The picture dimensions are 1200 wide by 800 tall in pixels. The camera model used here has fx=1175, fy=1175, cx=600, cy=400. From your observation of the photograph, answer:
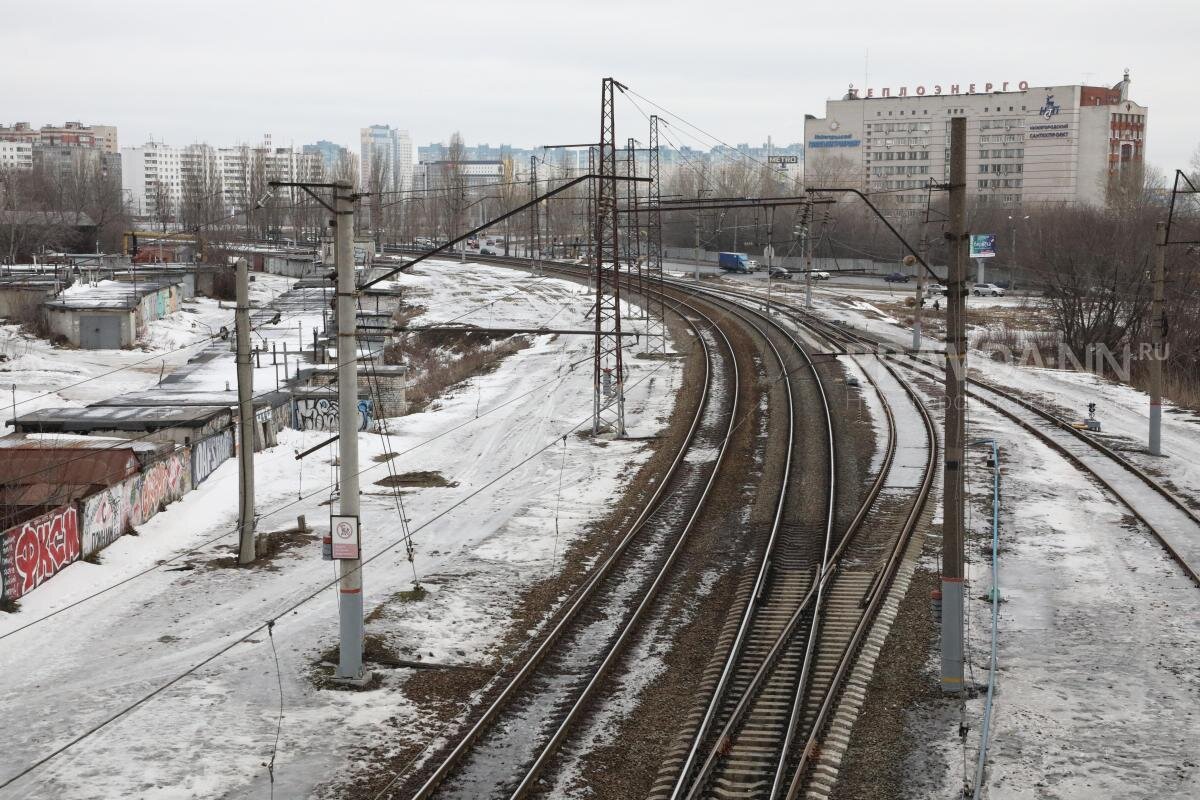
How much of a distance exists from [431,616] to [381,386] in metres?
20.1

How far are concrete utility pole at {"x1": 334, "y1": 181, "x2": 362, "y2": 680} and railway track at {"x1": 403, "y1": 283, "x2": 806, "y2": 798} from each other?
201cm

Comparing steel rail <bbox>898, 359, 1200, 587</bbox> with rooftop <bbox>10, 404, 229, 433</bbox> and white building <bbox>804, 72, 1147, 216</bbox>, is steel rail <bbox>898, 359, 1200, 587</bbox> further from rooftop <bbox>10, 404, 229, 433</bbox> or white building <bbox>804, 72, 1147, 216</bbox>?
white building <bbox>804, 72, 1147, 216</bbox>

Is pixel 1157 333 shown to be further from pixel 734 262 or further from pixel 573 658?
pixel 734 262

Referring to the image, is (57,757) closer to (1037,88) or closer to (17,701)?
(17,701)

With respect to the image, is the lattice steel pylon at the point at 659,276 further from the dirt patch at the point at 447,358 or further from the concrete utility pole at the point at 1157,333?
the concrete utility pole at the point at 1157,333

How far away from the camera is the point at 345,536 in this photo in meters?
14.1

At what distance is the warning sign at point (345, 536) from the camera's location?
553 inches

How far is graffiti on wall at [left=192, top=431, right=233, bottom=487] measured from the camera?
24734 millimetres

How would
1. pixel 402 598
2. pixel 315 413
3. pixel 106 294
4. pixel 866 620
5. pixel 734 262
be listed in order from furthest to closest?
pixel 734 262 < pixel 106 294 < pixel 315 413 < pixel 402 598 < pixel 866 620

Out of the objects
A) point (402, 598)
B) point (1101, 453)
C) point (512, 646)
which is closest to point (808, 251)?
point (1101, 453)

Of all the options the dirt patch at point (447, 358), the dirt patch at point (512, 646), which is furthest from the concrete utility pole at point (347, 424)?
the dirt patch at point (447, 358)

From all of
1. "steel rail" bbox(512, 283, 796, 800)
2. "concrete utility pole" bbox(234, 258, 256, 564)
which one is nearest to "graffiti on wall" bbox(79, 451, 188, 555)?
"concrete utility pole" bbox(234, 258, 256, 564)

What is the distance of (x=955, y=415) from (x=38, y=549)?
1354 centimetres

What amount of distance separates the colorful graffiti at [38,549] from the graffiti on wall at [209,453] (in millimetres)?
5697
